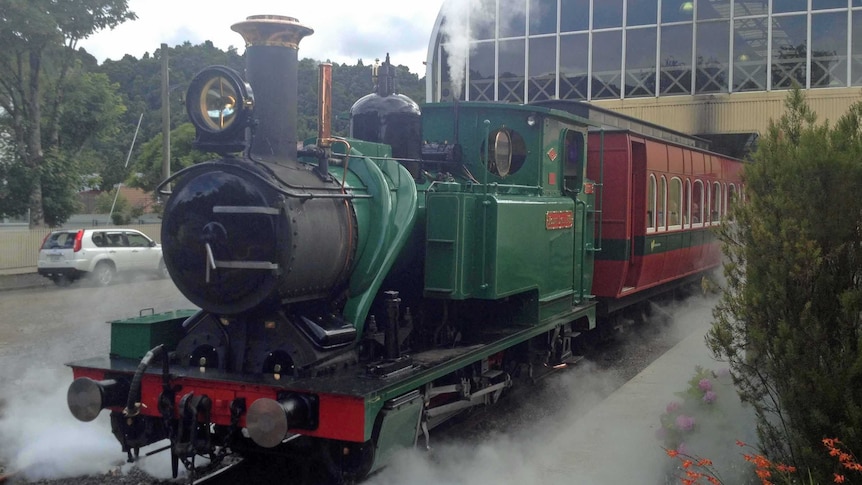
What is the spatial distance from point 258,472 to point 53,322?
29.6 feet

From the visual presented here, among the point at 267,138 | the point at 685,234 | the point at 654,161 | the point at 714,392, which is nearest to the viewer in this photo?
the point at 267,138

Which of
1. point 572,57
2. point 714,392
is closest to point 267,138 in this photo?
point 714,392

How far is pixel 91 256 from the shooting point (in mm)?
18953

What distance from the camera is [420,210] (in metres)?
5.58

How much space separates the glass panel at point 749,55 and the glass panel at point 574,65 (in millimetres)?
3586

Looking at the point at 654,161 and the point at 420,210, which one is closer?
the point at 420,210

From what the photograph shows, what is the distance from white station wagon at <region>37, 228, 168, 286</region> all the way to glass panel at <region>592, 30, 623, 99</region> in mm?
11497

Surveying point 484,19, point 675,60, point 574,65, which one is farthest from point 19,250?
point 675,60

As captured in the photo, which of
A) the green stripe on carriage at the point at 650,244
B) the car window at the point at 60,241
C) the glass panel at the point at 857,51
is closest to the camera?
the green stripe on carriage at the point at 650,244

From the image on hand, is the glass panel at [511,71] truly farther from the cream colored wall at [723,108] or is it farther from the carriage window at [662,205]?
the carriage window at [662,205]

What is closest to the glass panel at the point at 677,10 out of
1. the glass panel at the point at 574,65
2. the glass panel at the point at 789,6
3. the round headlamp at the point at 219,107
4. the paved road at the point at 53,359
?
the glass panel at the point at 789,6

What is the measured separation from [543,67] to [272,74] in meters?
17.5

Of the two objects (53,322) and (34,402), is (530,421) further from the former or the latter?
(53,322)

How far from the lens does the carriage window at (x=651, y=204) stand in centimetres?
912
